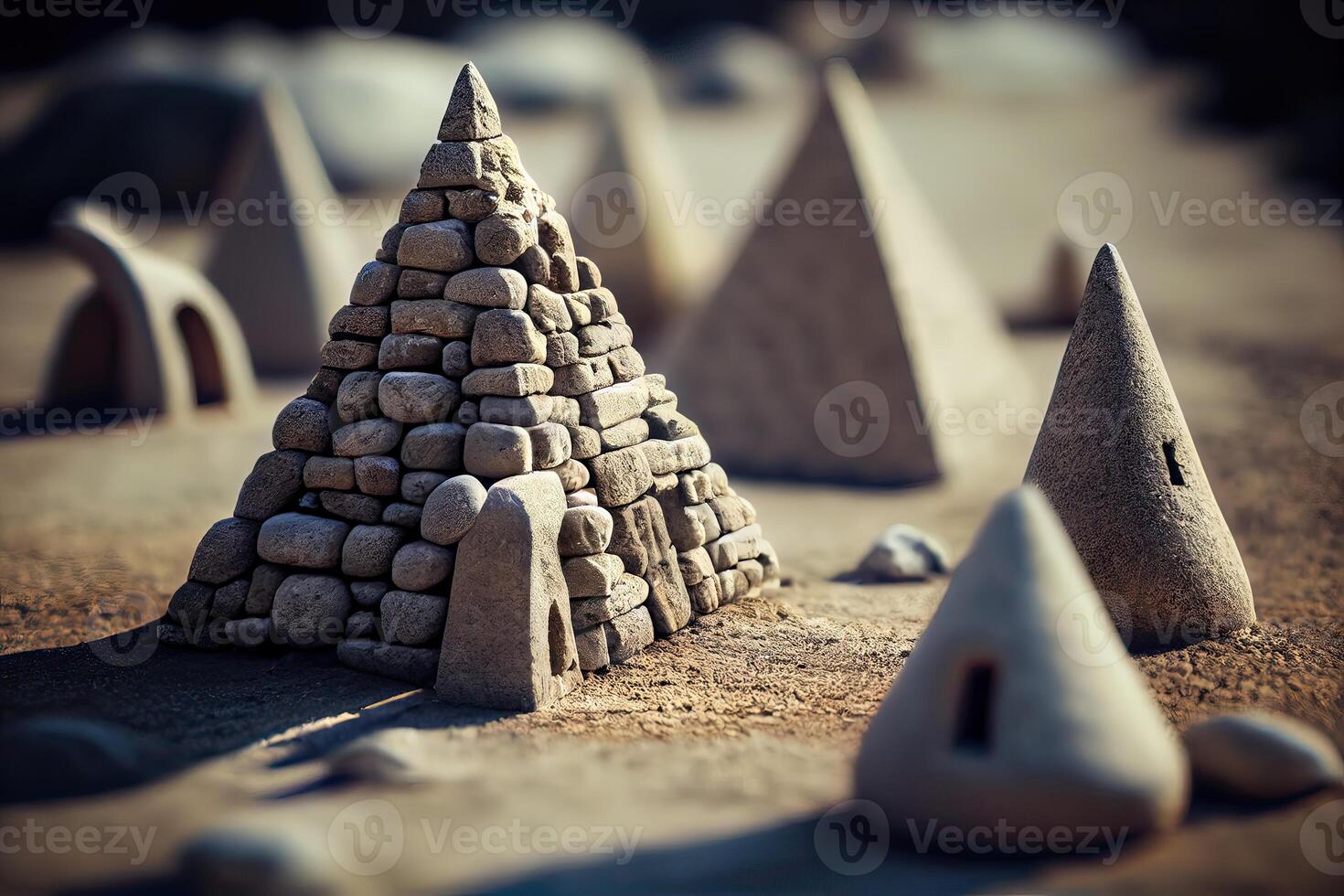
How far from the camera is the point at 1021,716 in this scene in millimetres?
3652

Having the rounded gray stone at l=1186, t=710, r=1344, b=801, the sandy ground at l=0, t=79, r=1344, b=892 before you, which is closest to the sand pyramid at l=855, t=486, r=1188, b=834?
the sandy ground at l=0, t=79, r=1344, b=892

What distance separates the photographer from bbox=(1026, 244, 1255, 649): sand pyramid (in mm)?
5391

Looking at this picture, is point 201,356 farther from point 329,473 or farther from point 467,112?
point 467,112

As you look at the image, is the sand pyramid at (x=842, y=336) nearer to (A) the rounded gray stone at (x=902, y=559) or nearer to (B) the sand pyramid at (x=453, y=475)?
(A) the rounded gray stone at (x=902, y=559)

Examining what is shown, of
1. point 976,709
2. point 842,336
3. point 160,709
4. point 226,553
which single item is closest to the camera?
point 976,709

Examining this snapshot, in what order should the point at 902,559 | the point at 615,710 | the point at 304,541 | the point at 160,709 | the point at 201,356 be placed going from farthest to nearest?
the point at 201,356 → the point at 902,559 → the point at 304,541 → the point at 615,710 → the point at 160,709

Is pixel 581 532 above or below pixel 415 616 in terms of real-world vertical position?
above

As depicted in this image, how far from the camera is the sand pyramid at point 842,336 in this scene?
9945mm

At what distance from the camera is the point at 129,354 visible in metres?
10.8

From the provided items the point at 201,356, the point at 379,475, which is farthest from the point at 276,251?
the point at 379,475

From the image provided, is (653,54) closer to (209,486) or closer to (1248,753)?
(209,486)

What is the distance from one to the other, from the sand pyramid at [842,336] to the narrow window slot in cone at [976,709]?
6047 mm

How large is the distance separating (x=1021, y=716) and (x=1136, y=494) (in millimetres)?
2146

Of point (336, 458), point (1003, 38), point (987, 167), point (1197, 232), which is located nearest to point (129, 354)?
point (336, 458)
